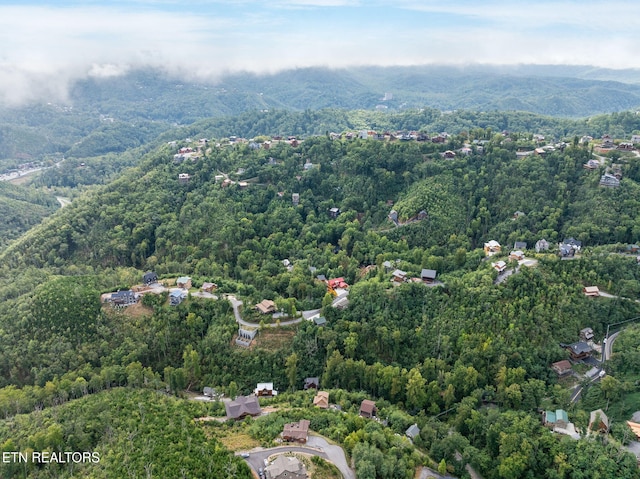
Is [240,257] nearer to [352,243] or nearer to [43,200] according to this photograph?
[352,243]

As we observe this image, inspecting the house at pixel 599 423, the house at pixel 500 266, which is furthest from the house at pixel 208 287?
the house at pixel 599 423

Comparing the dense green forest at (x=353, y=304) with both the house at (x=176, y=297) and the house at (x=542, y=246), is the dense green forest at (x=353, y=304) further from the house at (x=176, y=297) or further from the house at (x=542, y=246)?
the house at (x=176, y=297)

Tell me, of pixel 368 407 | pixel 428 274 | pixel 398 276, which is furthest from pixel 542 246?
pixel 368 407

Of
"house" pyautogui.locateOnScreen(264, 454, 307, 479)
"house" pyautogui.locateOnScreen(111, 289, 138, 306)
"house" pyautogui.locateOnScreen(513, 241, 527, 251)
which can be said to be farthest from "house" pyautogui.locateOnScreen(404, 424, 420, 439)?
"house" pyautogui.locateOnScreen(111, 289, 138, 306)

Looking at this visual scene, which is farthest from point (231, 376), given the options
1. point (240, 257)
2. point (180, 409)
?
point (240, 257)

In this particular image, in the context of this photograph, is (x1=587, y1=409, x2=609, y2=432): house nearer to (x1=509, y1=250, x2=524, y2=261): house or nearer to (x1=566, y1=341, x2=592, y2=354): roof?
(x1=566, y1=341, x2=592, y2=354): roof

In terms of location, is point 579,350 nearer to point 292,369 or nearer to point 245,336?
point 292,369
